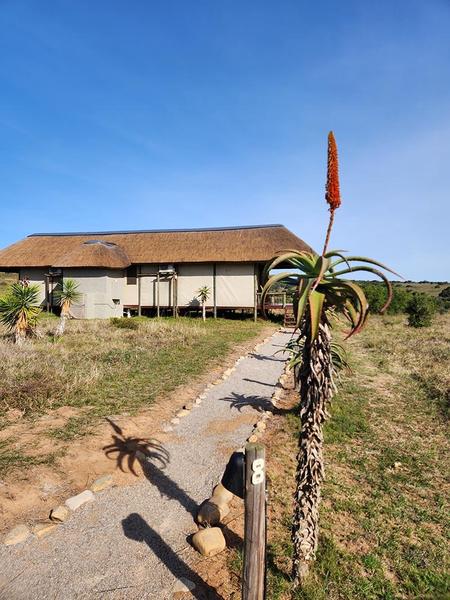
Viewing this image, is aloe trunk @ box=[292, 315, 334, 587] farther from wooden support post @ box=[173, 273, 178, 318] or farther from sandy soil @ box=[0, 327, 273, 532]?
wooden support post @ box=[173, 273, 178, 318]

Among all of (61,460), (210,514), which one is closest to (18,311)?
(61,460)

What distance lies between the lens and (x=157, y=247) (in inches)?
1020

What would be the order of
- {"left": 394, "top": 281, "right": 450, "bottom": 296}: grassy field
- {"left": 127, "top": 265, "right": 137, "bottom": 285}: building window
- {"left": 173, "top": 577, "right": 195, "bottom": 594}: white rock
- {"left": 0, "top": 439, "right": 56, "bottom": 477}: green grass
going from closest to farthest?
{"left": 173, "top": 577, "right": 195, "bottom": 594}: white rock < {"left": 0, "top": 439, "right": 56, "bottom": 477}: green grass < {"left": 127, "top": 265, "right": 137, "bottom": 285}: building window < {"left": 394, "top": 281, "right": 450, "bottom": 296}: grassy field

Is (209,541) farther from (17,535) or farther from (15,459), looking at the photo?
(15,459)

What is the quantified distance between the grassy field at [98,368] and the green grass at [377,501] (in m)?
3.64

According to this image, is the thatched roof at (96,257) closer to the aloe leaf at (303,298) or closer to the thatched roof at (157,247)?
the thatched roof at (157,247)

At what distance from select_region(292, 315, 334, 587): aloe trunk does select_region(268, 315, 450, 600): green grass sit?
40cm

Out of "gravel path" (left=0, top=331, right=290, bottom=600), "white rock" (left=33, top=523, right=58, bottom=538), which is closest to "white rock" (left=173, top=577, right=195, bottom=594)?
"gravel path" (left=0, top=331, right=290, bottom=600)

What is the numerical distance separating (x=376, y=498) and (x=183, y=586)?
281 centimetres

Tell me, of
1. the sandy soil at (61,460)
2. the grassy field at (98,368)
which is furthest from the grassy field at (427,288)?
the sandy soil at (61,460)

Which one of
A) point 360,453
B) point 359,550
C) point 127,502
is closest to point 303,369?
→ point 359,550

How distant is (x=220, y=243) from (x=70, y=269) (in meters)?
9.78

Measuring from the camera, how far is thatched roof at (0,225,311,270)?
23.4m

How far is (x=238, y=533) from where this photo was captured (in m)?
4.21
